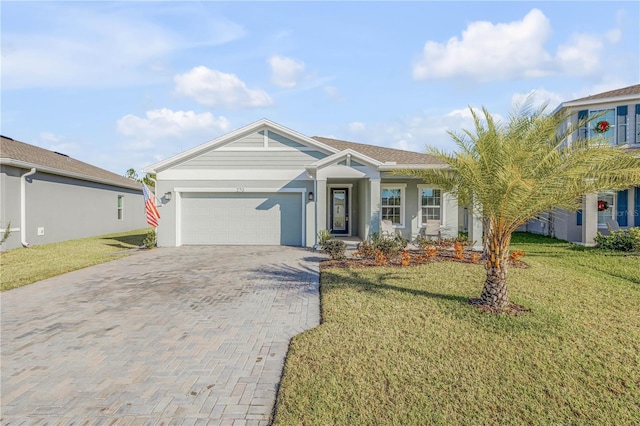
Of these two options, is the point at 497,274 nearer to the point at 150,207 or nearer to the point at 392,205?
the point at 392,205

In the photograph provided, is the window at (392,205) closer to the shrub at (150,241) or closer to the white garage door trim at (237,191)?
the white garage door trim at (237,191)

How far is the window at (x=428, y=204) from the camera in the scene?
14.5 metres

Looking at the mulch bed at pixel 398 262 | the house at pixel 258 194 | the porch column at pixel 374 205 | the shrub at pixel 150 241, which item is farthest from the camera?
the house at pixel 258 194

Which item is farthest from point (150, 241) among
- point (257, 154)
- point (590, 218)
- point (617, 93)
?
point (617, 93)

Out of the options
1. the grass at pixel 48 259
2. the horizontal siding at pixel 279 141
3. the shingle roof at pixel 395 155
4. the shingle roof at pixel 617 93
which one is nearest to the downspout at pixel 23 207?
the grass at pixel 48 259

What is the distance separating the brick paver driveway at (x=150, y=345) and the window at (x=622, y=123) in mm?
15130

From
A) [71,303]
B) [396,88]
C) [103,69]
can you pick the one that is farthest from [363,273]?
[103,69]

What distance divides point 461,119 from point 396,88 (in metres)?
8.59

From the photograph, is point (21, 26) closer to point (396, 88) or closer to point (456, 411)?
point (396, 88)

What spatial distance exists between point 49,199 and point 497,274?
18.0m

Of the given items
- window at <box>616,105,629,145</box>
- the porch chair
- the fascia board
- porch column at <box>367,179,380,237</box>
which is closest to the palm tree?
porch column at <box>367,179,380,237</box>

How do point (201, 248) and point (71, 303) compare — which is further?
point (201, 248)

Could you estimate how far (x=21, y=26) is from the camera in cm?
959

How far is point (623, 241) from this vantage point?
1110cm
